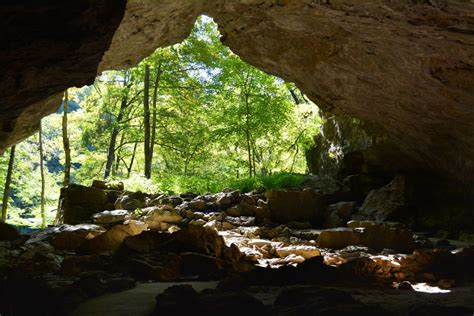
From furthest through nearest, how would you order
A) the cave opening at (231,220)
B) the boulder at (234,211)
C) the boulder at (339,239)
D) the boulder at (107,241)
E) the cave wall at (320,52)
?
the boulder at (234,211) → the boulder at (339,239) → the boulder at (107,241) → the cave opening at (231,220) → the cave wall at (320,52)

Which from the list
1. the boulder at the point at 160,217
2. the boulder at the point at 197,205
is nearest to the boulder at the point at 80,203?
the boulder at the point at 160,217

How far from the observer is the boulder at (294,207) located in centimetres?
1139

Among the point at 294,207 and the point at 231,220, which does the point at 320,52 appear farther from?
the point at 231,220

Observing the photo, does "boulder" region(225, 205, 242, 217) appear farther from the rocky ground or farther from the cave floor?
the cave floor

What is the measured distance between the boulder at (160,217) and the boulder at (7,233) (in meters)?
2.75

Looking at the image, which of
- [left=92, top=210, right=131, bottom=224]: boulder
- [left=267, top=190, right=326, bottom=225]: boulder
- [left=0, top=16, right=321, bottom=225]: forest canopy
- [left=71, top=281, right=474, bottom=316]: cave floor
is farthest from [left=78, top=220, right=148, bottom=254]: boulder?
[left=0, top=16, right=321, bottom=225]: forest canopy

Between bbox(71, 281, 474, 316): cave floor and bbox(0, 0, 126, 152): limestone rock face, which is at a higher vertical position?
bbox(0, 0, 126, 152): limestone rock face

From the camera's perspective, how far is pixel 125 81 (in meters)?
21.0

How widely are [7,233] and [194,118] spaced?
1251cm

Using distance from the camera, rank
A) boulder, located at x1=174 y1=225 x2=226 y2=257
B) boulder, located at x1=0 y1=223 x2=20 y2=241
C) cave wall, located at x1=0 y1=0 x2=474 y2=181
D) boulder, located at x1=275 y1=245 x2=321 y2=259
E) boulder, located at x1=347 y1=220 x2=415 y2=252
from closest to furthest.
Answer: cave wall, located at x1=0 y1=0 x2=474 y2=181
boulder, located at x1=174 y1=225 x2=226 y2=257
boulder, located at x1=275 y1=245 x2=321 y2=259
boulder, located at x1=0 y1=223 x2=20 y2=241
boulder, located at x1=347 y1=220 x2=415 y2=252

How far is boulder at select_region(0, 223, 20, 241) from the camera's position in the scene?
24.6 ft

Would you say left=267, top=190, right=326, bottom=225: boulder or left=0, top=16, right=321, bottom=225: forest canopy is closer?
left=267, top=190, right=326, bottom=225: boulder

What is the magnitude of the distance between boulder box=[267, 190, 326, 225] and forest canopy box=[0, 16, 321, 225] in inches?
85.2

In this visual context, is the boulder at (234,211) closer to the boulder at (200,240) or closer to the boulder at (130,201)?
the boulder at (130,201)
